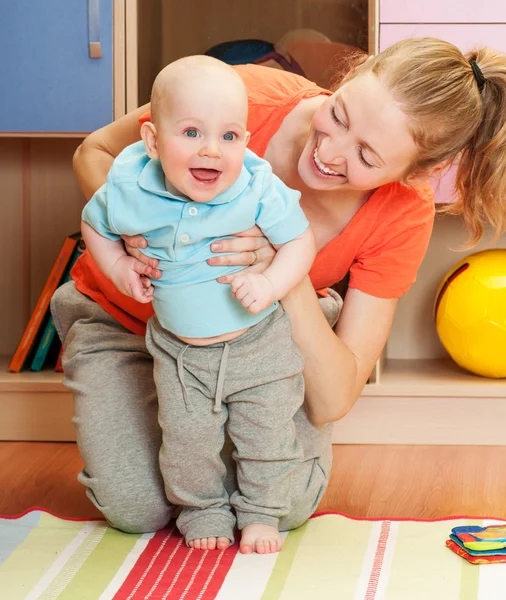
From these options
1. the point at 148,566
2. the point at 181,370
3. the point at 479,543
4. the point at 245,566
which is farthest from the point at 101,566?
the point at 479,543

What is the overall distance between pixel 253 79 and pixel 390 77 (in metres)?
0.31

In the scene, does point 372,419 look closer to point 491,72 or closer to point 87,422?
point 87,422

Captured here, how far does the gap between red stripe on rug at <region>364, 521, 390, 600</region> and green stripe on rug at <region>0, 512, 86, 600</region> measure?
0.46 metres

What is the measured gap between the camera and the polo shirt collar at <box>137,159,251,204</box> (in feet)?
4.09

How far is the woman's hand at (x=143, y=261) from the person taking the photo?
1.28m

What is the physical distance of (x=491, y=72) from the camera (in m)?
1.38

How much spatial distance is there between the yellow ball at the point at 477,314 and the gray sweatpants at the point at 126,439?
2.23 ft

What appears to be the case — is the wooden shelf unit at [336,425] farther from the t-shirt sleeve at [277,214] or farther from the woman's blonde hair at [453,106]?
the t-shirt sleeve at [277,214]

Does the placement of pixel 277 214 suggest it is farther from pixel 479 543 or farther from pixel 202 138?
pixel 479 543

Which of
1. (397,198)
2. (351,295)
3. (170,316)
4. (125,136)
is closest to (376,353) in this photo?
(351,295)

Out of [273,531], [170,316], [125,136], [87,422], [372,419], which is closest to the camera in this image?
[170,316]

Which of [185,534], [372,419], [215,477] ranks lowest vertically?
[372,419]

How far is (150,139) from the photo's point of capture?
49.1 inches

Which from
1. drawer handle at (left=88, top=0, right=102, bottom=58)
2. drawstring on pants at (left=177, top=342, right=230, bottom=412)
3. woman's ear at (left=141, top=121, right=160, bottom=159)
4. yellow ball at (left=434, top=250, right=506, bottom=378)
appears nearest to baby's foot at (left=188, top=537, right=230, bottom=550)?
drawstring on pants at (left=177, top=342, right=230, bottom=412)
